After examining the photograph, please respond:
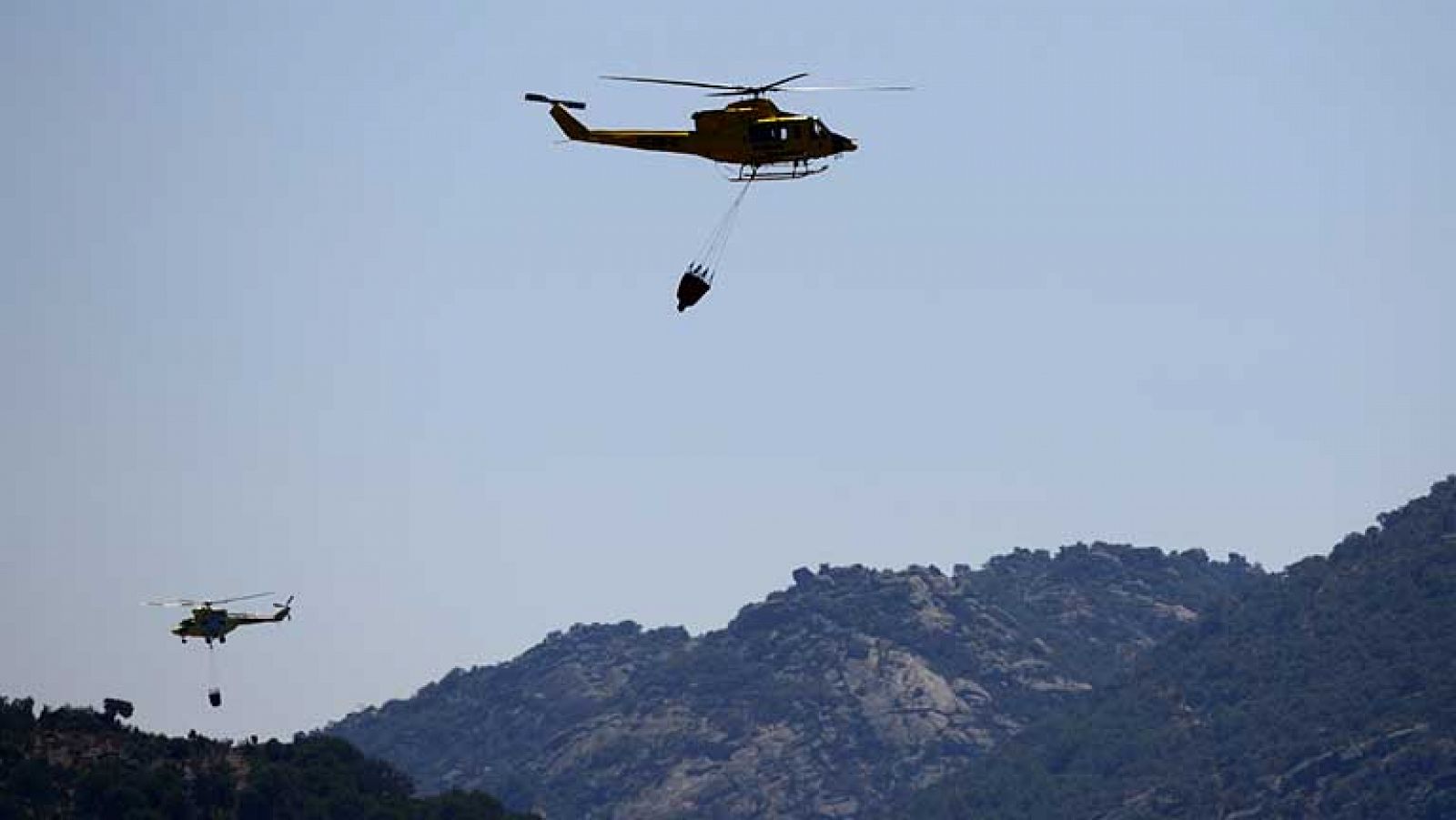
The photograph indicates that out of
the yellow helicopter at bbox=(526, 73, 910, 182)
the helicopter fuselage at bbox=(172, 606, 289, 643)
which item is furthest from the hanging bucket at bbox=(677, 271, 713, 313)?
the helicopter fuselage at bbox=(172, 606, 289, 643)

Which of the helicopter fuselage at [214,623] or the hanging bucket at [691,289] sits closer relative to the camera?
the hanging bucket at [691,289]

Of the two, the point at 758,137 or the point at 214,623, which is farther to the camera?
the point at 214,623

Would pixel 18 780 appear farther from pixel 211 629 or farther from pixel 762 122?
→ pixel 762 122

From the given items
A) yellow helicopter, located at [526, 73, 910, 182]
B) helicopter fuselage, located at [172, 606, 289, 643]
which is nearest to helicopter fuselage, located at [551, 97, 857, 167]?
yellow helicopter, located at [526, 73, 910, 182]

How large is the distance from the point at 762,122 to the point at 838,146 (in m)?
2.65

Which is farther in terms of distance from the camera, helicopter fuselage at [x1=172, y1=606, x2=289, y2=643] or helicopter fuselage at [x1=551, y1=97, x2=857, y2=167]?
helicopter fuselage at [x1=172, y1=606, x2=289, y2=643]

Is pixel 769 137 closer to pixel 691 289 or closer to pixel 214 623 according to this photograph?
pixel 691 289

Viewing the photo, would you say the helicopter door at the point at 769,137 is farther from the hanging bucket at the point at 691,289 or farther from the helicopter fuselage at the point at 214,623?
the helicopter fuselage at the point at 214,623

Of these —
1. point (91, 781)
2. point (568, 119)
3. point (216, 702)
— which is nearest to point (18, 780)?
point (91, 781)

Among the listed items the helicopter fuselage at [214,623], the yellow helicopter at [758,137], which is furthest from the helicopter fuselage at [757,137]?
the helicopter fuselage at [214,623]

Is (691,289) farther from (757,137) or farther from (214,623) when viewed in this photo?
(214,623)

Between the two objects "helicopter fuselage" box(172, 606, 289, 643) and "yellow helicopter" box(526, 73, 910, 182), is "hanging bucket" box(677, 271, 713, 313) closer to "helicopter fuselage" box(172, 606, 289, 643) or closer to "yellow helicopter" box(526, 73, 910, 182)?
"yellow helicopter" box(526, 73, 910, 182)

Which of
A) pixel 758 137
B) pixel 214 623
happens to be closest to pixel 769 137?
pixel 758 137

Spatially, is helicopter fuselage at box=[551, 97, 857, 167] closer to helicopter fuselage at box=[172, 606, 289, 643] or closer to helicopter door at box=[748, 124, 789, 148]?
helicopter door at box=[748, 124, 789, 148]
